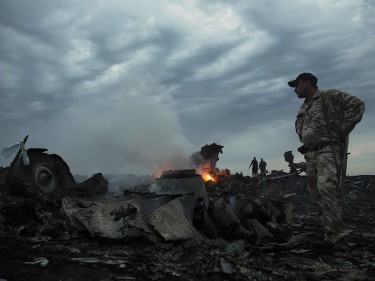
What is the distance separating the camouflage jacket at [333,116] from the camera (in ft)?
16.9

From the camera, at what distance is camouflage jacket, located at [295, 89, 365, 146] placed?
514 cm

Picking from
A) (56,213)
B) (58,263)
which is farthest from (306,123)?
(56,213)

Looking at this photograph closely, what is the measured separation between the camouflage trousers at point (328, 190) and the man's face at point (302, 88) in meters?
1.07

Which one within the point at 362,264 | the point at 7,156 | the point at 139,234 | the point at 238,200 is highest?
the point at 7,156

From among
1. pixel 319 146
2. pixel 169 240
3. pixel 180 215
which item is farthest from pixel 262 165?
pixel 169 240

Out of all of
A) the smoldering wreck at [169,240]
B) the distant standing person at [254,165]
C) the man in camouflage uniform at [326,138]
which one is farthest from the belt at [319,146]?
the distant standing person at [254,165]

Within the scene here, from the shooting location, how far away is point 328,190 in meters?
4.95

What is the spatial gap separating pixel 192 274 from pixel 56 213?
13.8 feet

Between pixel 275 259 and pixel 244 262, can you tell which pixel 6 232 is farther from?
pixel 275 259

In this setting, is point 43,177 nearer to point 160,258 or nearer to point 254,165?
point 160,258

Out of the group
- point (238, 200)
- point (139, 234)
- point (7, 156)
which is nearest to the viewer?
point (139, 234)

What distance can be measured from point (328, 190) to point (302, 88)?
6.16ft

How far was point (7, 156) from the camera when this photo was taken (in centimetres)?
820

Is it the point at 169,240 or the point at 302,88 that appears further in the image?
the point at 302,88
